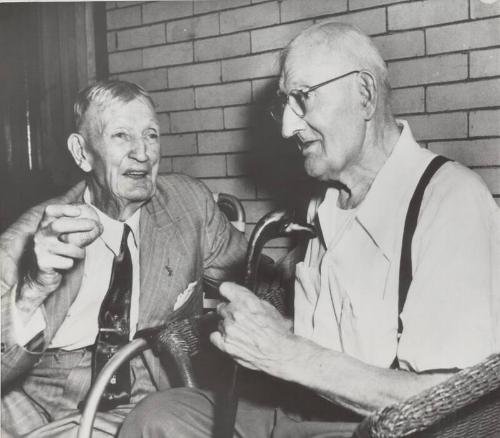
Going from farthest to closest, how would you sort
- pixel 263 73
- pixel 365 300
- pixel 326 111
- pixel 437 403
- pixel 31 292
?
pixel 263 73, pixel 31 292, pixel 326 111, pixel 365 300, pixel 437 403

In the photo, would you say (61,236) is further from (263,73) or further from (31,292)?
(263,73)

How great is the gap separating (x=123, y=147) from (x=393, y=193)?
0.92 metres

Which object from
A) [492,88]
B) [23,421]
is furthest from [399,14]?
[23,421]

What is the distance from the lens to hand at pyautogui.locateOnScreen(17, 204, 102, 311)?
1.37 m

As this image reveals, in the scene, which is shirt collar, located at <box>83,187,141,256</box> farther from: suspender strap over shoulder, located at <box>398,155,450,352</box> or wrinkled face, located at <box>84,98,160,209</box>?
suspender strap over shoulder, located at <box>398,155,450,352</box>

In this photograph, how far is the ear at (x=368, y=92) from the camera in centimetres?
143

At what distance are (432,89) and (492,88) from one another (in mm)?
197

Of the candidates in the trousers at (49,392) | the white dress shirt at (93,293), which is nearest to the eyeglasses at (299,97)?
the white dress shirt at (93,293)

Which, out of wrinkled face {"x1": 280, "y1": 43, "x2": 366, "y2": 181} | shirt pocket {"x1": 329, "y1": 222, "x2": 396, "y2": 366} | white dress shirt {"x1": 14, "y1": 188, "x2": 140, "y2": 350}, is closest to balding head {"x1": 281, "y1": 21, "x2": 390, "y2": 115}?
wrinkled face {"x1": 280, "y1": 43, "x2": 366, "y2": 181}

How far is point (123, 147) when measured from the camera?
1.86 m

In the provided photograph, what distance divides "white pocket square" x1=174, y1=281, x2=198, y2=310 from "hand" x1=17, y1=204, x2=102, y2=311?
493 mm

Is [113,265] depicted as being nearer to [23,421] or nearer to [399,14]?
[23,421]

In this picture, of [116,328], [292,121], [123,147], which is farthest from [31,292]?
[292,121]

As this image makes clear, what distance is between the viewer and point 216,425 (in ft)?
4.93
